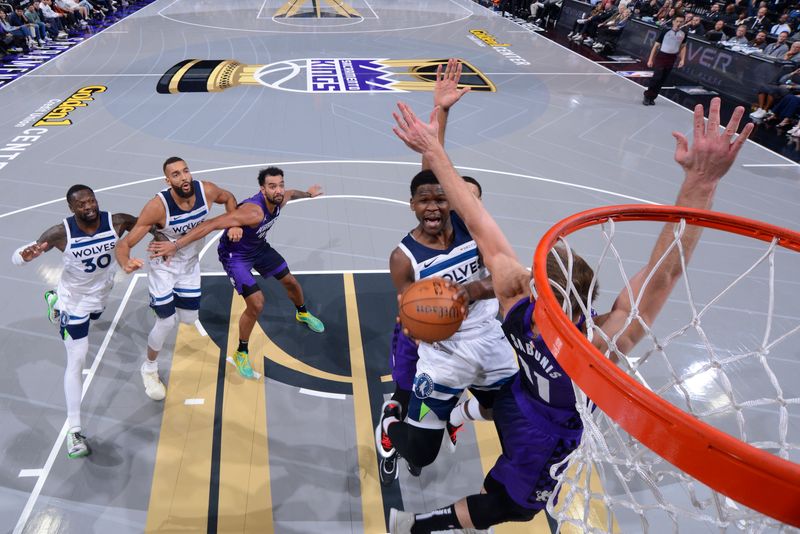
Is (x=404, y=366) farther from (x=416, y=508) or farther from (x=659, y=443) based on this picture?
(x=659, y=443)

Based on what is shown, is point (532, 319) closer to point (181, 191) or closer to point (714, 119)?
point (714, 119)

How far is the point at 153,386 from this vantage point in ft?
13.2

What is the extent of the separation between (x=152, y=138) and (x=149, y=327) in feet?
16.0

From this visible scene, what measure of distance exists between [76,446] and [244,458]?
1.09 m

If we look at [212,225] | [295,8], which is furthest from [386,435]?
[295,8]

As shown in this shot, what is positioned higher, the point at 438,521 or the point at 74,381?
the point at 74,381

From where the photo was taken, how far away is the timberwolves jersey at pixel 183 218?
3.96m

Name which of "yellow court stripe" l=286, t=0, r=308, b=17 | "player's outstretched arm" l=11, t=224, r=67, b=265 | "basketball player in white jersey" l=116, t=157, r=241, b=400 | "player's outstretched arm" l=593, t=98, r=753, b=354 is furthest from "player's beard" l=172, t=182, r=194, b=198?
"yellow court stripe" l=286, t=0, r=308, b=17

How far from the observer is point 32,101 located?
395 inches

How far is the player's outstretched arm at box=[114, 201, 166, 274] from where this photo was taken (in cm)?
363

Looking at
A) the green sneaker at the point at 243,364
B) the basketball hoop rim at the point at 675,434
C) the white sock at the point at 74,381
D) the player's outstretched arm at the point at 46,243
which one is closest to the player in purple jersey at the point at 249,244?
the green sneaker at the point at 243,364

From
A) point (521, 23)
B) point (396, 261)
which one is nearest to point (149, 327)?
point (396, 261)

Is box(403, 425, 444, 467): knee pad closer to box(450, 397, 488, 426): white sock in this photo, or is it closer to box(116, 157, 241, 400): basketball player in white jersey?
box(450, 397, 488, 426): white sock

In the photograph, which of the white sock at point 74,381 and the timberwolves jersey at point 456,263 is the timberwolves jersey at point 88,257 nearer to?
the white sock at point 74,381
